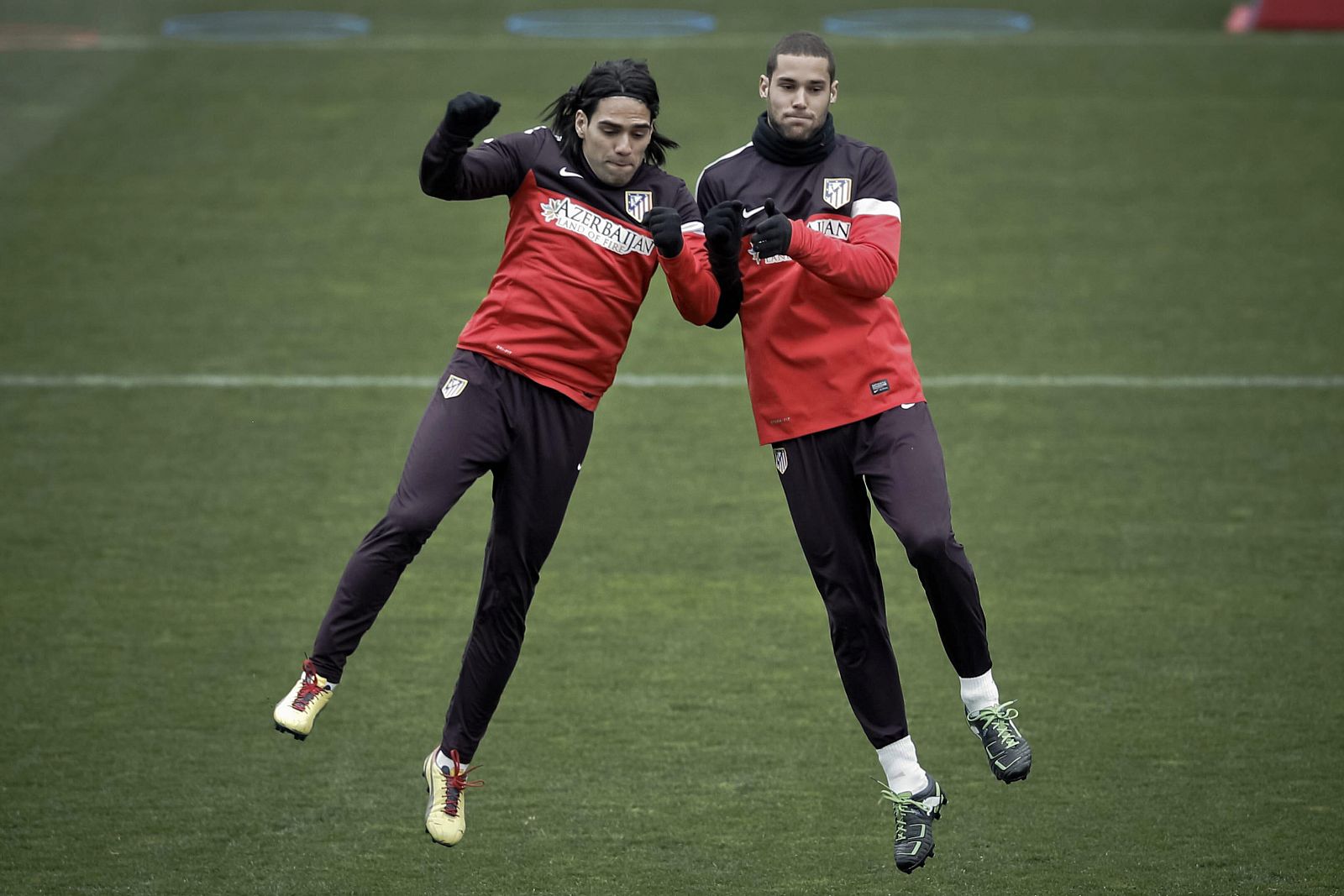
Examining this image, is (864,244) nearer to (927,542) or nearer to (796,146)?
(796,146)

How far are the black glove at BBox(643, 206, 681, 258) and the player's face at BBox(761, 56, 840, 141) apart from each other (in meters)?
0.56

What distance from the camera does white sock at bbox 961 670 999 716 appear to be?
5.43 meters

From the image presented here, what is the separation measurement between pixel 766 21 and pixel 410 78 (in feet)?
12.6

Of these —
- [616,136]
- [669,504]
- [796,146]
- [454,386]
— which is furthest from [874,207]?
[669,504]

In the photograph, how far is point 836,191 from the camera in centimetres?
541

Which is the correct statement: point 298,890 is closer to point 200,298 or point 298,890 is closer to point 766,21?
point 200,298

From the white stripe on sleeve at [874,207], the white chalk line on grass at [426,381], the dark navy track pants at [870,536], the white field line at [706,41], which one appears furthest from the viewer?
the white field line at [706,41]

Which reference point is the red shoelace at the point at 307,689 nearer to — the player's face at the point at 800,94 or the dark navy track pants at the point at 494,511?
the dark navy track pants at the point at 494,511

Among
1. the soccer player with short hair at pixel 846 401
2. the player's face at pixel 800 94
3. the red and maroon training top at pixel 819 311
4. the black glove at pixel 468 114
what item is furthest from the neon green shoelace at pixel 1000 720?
the black glove at pixel 468 114

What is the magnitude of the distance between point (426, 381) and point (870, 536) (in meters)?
5.47

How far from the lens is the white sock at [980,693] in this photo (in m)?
5.43

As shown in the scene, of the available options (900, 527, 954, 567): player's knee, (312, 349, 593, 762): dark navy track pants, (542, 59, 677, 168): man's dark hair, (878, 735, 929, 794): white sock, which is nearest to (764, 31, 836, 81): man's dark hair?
(542, 59, 677, 168): man's dark hair

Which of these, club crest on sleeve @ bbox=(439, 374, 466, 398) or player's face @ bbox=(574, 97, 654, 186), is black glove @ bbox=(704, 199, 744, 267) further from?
club crest on sleeve @ bbox=(439, 374, 466, 398)

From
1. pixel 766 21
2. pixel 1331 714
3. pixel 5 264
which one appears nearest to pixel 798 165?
pixel 1331 714
